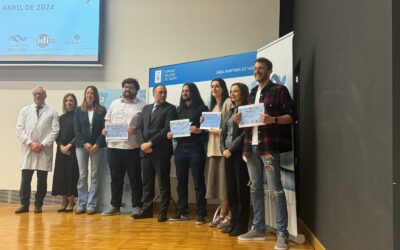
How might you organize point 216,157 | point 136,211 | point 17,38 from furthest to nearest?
→ point 17,38, point 136,211, point 216,157

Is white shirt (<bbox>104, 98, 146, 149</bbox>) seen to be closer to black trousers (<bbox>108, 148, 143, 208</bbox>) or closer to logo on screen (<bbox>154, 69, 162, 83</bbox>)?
black trousers (<bbox>108, 148, 143, 208</bbox>)

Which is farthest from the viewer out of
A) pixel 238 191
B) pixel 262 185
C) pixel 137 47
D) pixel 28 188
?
pixel 137 47

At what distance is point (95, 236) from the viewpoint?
3.36 m

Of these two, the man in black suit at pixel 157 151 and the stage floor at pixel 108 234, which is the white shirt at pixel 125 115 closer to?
the man in black suit at pixel 157 151

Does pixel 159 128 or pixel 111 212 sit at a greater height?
pixel 159 128

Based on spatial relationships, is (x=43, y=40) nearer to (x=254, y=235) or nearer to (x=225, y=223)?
(x=225, y=223)

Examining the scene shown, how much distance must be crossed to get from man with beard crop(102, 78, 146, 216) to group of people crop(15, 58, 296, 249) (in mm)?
11

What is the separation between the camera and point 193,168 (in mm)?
4012

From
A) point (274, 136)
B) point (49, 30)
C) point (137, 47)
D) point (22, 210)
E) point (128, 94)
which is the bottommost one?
point (22, 210)

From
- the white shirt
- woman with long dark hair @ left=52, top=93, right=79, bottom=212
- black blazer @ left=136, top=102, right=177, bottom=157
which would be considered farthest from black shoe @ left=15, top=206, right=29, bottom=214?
black blazer @ left=136, top=102, right=177, bottom=157

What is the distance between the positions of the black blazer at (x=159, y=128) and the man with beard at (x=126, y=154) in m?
0.18

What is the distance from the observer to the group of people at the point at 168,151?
9.73 feet

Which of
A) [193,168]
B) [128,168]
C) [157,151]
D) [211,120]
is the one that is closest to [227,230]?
[193,168]

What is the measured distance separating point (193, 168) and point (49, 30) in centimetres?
326
